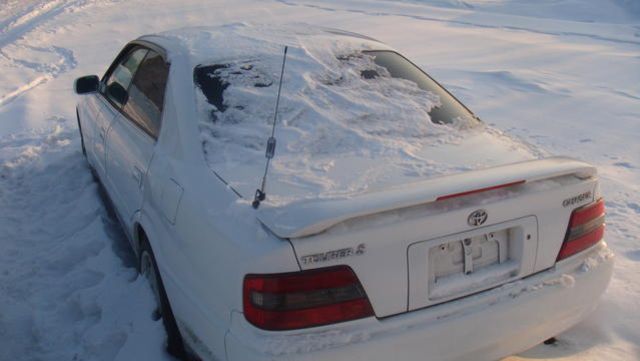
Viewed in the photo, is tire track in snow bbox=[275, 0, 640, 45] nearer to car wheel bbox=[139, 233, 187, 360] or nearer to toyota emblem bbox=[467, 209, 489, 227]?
toyota emblem bbox=[467, 209, 489, 227]

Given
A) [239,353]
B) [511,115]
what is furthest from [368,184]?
[511,115]

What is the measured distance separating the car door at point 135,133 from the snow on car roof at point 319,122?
231 mm

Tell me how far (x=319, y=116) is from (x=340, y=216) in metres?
1.04

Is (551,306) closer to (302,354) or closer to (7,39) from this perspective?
(302,354)

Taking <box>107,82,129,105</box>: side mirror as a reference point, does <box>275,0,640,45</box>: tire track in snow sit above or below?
below

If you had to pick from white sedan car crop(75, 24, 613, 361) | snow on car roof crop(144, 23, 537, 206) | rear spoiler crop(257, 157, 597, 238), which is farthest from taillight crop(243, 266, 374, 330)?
snow on car roof crop(144, 23, 537, 206)

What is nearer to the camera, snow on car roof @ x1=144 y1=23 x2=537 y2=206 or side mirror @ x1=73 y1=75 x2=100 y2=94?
snow on car roof @ x1=144 y1=23 x2=537 y2=206

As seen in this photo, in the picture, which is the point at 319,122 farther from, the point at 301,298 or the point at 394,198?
the point at 301,298

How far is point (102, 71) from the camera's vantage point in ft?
27.8

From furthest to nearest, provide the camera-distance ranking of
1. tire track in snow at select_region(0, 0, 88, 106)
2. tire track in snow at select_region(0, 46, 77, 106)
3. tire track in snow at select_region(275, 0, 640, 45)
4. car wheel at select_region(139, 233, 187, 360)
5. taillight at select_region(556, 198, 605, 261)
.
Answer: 1. tire track in snow at select_region(275, 0, 640, 45)
2. tire track in snow at select_region(0, 0, 88, 106)
3. tire track in snow at select_region(0, 46, 77, 106)
4. car wheel at select_region(139, 233, 187, 360)
5. taillight at select_region(556, 198, 605, 261)

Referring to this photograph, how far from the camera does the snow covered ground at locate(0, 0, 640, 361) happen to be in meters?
3.07

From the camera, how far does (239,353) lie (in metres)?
2.10

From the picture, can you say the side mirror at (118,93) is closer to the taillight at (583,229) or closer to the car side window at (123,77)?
the car side window at (123,77)

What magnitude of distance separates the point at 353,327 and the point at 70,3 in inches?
585
